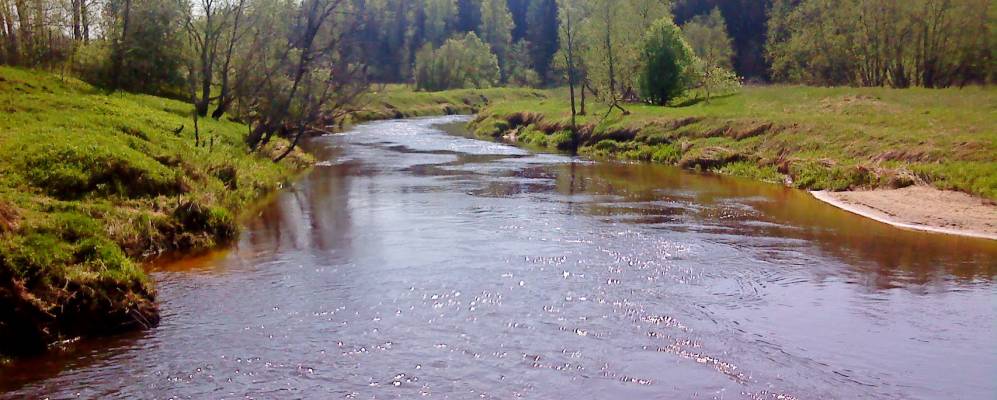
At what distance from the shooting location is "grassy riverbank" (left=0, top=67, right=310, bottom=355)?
39.2 ft

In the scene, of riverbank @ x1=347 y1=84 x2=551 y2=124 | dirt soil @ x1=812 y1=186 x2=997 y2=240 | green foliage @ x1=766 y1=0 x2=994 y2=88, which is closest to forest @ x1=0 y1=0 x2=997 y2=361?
green foliage @ x1=766 y1=0 x2=994 y2=88

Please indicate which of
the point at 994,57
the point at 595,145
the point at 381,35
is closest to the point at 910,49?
the point at 994,57

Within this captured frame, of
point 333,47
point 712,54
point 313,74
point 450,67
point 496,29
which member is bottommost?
point 313,74

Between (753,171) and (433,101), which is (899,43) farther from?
(433,101)

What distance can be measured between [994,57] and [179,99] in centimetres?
5437

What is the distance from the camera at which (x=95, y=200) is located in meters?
18.0

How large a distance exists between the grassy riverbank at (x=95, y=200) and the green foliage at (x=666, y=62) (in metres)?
33.6

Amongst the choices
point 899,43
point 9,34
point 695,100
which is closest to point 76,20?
point 9,34

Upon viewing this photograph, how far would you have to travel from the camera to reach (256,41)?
37.9 metres

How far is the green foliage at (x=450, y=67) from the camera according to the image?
11525 centimetres

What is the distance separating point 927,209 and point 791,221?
4143 millimetres

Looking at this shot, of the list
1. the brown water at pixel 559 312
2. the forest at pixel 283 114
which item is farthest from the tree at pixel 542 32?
the brown water at pixel 559 312

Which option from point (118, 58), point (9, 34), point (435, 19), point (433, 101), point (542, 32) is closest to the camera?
point (9, 34)

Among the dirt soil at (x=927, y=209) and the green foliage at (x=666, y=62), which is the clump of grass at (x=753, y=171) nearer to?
the dirt soil at (x=927, y=209)
